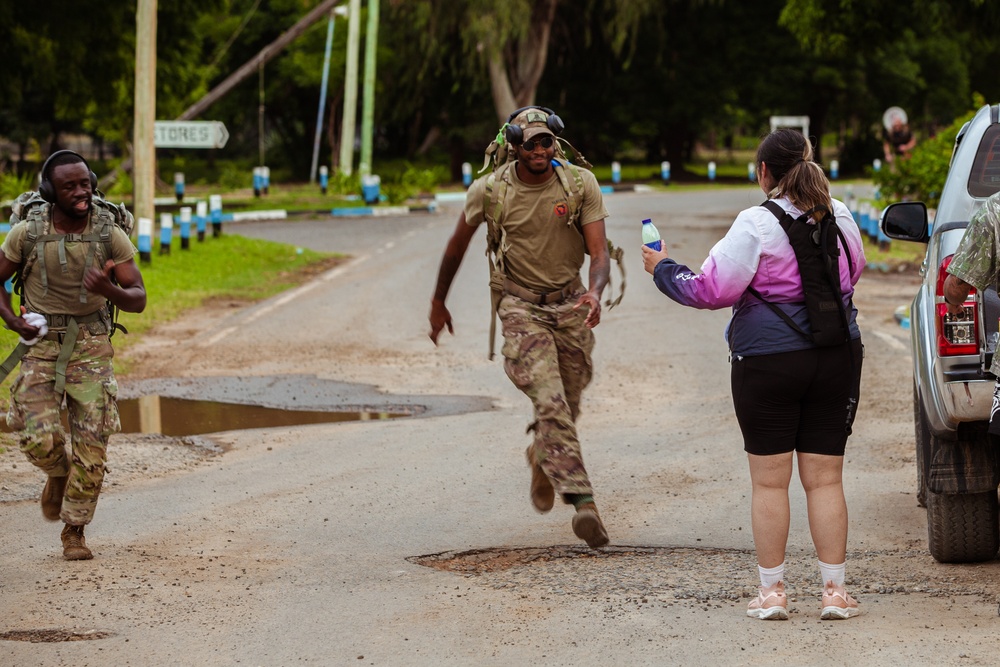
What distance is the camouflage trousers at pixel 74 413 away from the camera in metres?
6.45

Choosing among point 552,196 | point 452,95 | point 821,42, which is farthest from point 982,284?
point 452,95

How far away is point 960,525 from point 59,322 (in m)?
3.80

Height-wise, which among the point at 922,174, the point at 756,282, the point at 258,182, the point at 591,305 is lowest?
the point at 258,182

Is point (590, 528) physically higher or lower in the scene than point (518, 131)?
lower

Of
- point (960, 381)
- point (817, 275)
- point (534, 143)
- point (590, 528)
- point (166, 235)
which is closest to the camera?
point (817, 275)

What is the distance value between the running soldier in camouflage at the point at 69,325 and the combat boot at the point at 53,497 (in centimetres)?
13

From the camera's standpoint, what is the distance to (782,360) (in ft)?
17.2

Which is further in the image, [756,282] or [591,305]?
[591,305]

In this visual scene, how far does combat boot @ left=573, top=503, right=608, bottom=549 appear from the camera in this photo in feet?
20.5

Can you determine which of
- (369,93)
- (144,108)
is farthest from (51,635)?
(369,93)

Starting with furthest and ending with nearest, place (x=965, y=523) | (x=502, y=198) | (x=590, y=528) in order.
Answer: (x=502, y=198), (x=590, y=528), (x=965, y=523)

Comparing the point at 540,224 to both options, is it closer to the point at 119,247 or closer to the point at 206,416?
the point at 119,247

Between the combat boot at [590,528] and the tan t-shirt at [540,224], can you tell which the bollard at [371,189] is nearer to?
the tan t-shirt at [540,224]

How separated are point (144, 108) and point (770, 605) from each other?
18219 mm
